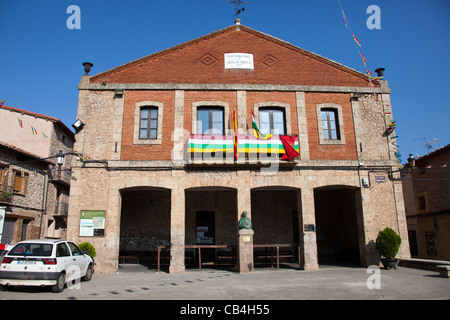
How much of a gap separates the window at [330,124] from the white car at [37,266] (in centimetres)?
1122

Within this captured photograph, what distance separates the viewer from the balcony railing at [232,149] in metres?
13.4

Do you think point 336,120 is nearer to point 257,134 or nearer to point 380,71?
point 380,71

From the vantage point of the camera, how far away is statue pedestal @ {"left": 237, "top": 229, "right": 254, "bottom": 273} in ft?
41.4

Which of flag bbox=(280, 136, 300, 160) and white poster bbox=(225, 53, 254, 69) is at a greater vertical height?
white poster bbox=(225, 53, 254, 69)

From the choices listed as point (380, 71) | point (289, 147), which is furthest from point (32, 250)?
point (380, 71)

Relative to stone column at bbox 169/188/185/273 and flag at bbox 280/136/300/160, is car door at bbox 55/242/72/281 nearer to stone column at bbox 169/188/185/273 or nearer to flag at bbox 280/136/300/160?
stone column at bbox 169/188/185/273

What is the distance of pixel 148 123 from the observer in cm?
1435

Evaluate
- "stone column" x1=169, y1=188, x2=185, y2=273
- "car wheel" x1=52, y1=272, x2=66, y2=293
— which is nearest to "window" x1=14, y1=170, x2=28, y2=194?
"stone column" x1=169, y1=188, x2=185, y2=273

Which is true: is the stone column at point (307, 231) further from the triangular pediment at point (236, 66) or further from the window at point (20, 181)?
the window at point (20, 181)

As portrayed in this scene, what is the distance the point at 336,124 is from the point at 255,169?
174 inches

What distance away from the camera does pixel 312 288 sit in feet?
28.8

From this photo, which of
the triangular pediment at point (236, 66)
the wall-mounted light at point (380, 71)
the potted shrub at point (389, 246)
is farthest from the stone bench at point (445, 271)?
the wall-mounted light at point (380, 71)

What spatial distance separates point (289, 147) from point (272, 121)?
176cm
